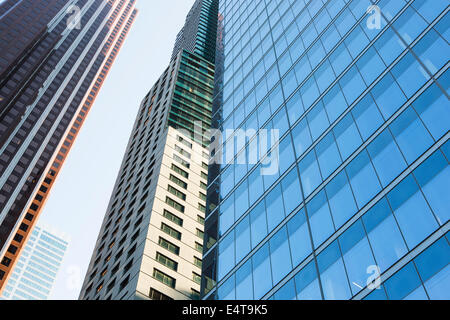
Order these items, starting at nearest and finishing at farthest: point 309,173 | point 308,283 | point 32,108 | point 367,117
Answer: point 308,283 < point 367,117 < point 309,173 < point 32,108

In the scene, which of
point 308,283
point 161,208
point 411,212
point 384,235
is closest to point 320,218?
point 308,283

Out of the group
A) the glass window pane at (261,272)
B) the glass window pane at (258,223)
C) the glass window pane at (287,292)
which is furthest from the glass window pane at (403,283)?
the glass window pane at (258,223)

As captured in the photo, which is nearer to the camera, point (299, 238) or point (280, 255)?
point (299, 238)

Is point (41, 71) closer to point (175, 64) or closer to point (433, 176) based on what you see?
point (175, 64)

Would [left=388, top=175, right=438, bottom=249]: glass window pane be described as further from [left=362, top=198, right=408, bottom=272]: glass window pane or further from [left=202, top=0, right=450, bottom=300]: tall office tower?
[left=362, top=198, right=408, bottom=272]: glass window pane

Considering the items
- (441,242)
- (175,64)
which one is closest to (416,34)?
(441,242)

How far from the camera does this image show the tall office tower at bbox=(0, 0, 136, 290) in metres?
134

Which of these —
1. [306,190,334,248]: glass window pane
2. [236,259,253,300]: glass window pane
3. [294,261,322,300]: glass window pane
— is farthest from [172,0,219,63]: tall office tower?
[294,261,322,300]: glass window pane

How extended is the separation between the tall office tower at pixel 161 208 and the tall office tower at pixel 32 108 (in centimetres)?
6779

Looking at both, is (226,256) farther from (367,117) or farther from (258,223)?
(367,117)

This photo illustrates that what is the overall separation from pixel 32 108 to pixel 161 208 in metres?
129

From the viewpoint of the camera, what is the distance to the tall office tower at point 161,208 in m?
47.3

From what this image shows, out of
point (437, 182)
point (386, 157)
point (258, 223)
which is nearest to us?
point (437, 182)

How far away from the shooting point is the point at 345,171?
28.5 metres
